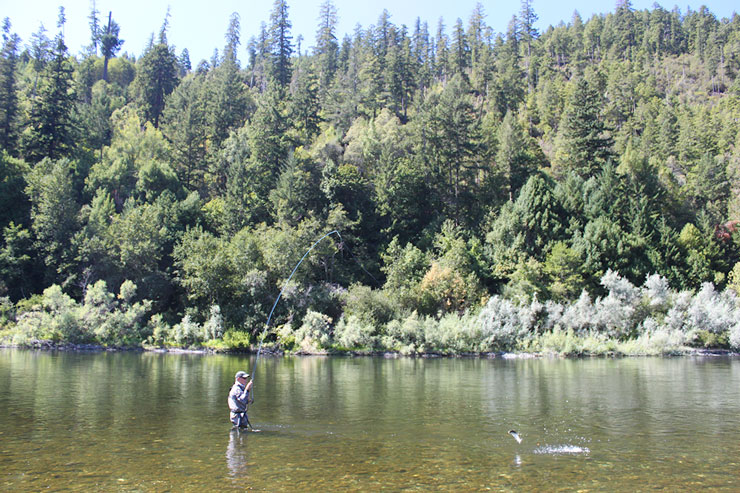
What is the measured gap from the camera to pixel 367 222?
6512cm

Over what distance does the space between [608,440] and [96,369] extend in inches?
1124

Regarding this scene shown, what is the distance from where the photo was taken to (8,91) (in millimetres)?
73312

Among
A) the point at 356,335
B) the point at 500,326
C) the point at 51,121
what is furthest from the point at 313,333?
the point at 51,121

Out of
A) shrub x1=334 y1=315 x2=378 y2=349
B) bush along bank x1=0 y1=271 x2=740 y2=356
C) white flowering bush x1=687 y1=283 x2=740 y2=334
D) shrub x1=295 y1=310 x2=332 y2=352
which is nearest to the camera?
bush along bank x1=0 y1=271 x2=740 y2=356

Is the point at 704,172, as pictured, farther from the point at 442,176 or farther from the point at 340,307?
the point at 340,307

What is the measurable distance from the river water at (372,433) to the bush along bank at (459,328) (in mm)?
15904

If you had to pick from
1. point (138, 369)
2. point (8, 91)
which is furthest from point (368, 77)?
point (138, 369)

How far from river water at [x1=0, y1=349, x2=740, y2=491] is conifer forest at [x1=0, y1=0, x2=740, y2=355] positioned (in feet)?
61.8

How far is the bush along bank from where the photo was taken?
47.0m

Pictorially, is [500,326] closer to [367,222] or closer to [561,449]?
[367,222]

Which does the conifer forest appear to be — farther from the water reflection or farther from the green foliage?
the water reflection

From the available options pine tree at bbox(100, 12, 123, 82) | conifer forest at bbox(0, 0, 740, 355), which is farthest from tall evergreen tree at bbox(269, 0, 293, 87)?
pine tree at bbox(100, 12, 123, 82)

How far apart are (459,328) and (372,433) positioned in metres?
31.3

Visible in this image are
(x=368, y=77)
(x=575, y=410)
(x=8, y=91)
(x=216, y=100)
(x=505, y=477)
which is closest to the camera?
(x=505, y=477)
